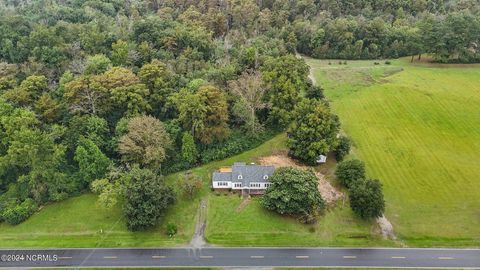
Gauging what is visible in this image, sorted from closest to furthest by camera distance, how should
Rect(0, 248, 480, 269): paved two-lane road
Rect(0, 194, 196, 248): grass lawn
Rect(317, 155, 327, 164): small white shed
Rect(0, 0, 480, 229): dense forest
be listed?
Rect(0, 248, 480, 269): paved two-lane road
Rect(0, 194, 196, 248): grass lawn
Rect(0, 0, 480, 229): dense forest
Rect(317, 155, 327, 164): small white shed

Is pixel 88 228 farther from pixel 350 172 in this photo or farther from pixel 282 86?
pixel 282 86

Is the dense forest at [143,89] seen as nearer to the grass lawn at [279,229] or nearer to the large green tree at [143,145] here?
the large green tree at [143,145]

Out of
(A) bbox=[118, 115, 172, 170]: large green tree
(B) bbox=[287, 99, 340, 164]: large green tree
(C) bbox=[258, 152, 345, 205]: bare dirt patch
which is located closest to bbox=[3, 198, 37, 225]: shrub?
(A) bbox=[118, 115, 172, 170]: large green tree

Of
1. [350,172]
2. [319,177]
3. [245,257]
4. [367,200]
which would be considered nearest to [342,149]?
[319,177]

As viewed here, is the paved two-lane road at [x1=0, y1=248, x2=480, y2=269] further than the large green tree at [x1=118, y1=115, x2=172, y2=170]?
No

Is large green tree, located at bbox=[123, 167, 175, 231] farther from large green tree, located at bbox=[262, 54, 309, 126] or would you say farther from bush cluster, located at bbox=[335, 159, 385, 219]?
large green tree, located at bbox=[262, 54, 309, 126]

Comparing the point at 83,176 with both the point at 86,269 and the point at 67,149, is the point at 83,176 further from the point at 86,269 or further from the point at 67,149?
the point at 86,269
